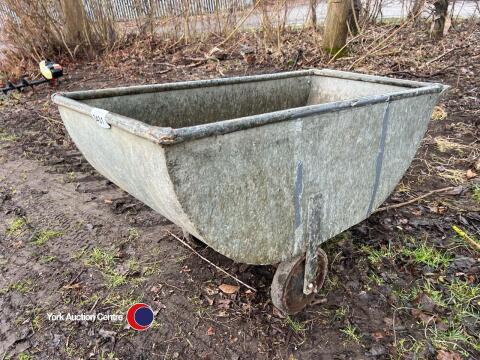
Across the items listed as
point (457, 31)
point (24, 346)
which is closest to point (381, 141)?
point (24, 346)

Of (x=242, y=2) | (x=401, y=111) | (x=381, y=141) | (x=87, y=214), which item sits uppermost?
(x=242, y=2)

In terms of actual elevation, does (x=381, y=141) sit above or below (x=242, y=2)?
below

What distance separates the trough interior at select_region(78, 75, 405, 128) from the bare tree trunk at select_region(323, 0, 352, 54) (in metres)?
2.94

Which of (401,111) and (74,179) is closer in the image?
(401,111)

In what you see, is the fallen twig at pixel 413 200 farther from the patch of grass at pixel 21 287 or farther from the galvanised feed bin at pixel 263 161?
the patch of grass at pixel 21 287

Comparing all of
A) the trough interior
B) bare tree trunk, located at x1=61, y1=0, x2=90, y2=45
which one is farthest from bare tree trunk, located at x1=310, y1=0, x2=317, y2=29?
bare tree trunk, located at x1=61, y1=0, x2=90, y2=45

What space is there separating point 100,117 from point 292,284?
A: 47.1 inches

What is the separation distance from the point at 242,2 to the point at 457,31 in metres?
3.99

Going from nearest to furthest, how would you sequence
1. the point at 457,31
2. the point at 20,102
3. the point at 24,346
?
the point at 24,346
the point at 20,102
the point at 457,31

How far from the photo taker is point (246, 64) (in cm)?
623

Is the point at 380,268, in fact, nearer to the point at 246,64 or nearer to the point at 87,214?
the point at 87,214

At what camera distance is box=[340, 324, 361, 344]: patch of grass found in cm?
194

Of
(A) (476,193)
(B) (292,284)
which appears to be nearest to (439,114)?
(A) (476,193)

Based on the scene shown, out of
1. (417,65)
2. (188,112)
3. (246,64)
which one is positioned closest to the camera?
(188,112)
